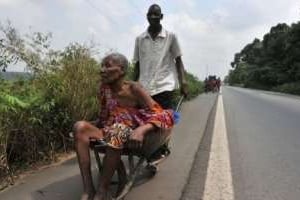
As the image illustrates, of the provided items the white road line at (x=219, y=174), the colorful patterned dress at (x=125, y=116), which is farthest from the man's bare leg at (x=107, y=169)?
the white road line at (x=219, y=174)

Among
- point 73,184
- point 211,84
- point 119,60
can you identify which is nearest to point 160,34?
point 119,60

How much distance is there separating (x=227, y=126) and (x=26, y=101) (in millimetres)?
6999

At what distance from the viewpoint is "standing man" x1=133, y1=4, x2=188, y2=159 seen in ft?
20.0

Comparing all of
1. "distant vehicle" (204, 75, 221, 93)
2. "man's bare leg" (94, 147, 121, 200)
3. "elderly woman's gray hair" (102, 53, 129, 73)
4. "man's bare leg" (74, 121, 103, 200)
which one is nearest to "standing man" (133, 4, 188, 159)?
"elderly woman's gray hair" (102, 53, 129, 73)

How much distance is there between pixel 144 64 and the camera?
6195 millimetres

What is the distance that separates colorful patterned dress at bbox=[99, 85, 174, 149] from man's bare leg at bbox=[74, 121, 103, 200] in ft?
0.57

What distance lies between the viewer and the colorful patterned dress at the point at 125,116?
4.82 metres

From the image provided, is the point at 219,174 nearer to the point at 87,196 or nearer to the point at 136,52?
the point at 136,52

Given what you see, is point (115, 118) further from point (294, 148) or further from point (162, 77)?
point (294, 148)

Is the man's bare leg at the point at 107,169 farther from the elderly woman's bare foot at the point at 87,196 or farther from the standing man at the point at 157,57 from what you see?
the standing man at the point at 157,57

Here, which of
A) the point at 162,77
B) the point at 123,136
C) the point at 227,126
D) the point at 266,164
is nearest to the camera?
the point at 123,136

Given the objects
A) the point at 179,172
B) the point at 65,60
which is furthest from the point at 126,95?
the point at 65,60

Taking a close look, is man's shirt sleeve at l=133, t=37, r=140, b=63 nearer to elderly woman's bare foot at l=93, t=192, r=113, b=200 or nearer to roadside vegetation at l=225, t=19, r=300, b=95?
elderly woman's bare foot at l=93, t=192, r=113, b=200

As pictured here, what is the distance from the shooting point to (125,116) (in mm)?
5031
